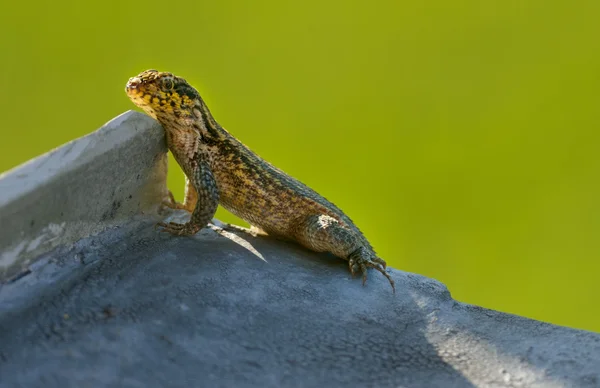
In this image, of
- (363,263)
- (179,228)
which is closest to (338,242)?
(363,263)

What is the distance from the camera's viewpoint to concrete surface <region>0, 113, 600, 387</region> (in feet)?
5.99

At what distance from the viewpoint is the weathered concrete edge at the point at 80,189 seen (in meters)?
2.03

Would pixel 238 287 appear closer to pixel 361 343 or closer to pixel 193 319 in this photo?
pixel 193 319

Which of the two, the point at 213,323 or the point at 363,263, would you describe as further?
the point at 363,263

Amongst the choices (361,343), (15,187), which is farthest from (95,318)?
(361,343)

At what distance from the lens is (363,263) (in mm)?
2824

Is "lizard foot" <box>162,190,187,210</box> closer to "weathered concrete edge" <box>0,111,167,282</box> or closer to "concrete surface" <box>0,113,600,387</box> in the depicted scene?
"weathered concrete edge" <box>0,111,167,282</box>

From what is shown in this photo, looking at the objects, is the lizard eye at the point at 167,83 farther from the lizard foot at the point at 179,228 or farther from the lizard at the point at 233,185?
the lizard foot at the point at 179,228

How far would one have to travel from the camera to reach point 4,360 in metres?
1.74

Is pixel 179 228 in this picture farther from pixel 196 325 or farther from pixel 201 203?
pixel 196 325

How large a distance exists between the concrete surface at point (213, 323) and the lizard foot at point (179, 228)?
0.05 m

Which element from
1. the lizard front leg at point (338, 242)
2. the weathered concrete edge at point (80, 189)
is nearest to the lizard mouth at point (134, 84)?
the weathered concrete edge at point (80, 189)

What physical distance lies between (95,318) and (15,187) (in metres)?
0.48

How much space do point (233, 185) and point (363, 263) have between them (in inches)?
30.9
